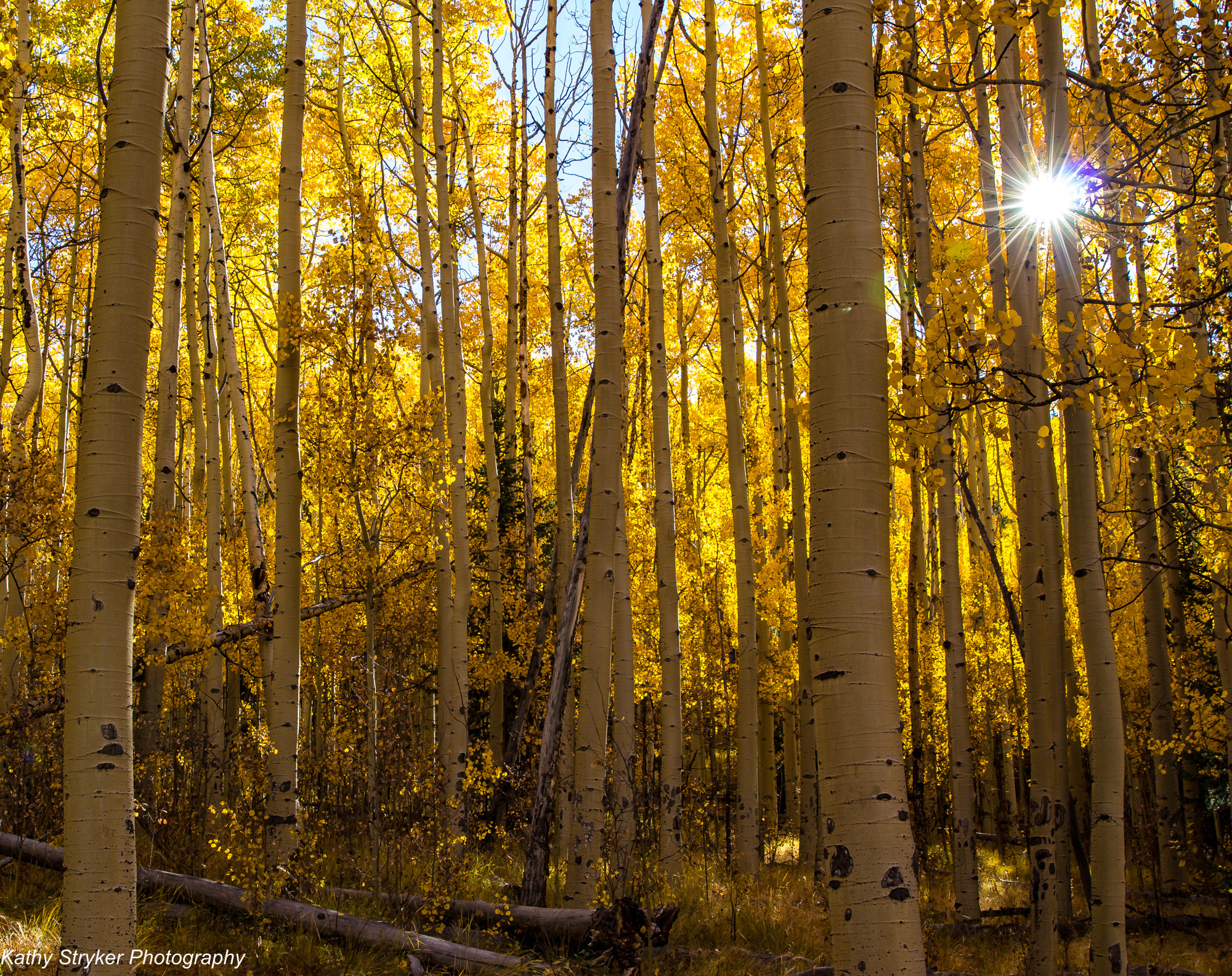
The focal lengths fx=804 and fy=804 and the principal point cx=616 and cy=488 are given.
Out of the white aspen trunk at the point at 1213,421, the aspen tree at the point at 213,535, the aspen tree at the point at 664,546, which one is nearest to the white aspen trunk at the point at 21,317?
the aspen tree at the point at 213,535

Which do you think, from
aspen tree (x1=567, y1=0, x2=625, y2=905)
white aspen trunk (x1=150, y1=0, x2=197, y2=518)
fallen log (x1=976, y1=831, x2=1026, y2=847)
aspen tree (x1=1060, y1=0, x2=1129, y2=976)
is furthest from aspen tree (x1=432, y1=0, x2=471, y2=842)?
fallen log (x1=976, y1=831, x2=1026, y2=847)

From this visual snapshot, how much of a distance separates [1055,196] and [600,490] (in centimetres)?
273

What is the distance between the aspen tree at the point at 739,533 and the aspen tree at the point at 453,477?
8.04 feet

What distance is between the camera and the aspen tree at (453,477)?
7082 mm

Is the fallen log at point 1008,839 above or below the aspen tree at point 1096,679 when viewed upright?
below

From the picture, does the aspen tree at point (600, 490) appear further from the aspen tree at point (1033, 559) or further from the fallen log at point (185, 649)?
the aspen tree at point (1033, 559)

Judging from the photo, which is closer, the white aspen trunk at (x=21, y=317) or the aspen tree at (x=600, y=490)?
the aspen tree at (x=600, y=490)

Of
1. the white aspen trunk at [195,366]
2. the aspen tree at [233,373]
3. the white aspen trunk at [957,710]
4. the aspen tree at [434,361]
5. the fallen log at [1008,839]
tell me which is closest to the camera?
the aspen tree at [233,373]

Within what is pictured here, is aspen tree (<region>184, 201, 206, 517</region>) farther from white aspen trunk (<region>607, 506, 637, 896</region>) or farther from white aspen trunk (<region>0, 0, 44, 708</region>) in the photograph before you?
white aspen trunk (<region>607, 506, 637, 896</region>)

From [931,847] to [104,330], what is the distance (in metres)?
10.8

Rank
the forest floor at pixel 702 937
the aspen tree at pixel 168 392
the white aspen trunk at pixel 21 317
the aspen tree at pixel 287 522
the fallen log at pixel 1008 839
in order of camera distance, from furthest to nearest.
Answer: the fallen log at pixel 1008 839 → the aspen tree at pixel 168 392 → the white aspen trunk at pixel 21 317 → the aspen tree at pixel 287 522 → the forest floor at pixel 702 937

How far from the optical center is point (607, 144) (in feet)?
16.3

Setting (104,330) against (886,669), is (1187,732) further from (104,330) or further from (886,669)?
(104,330)

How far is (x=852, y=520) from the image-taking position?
6.81ft
